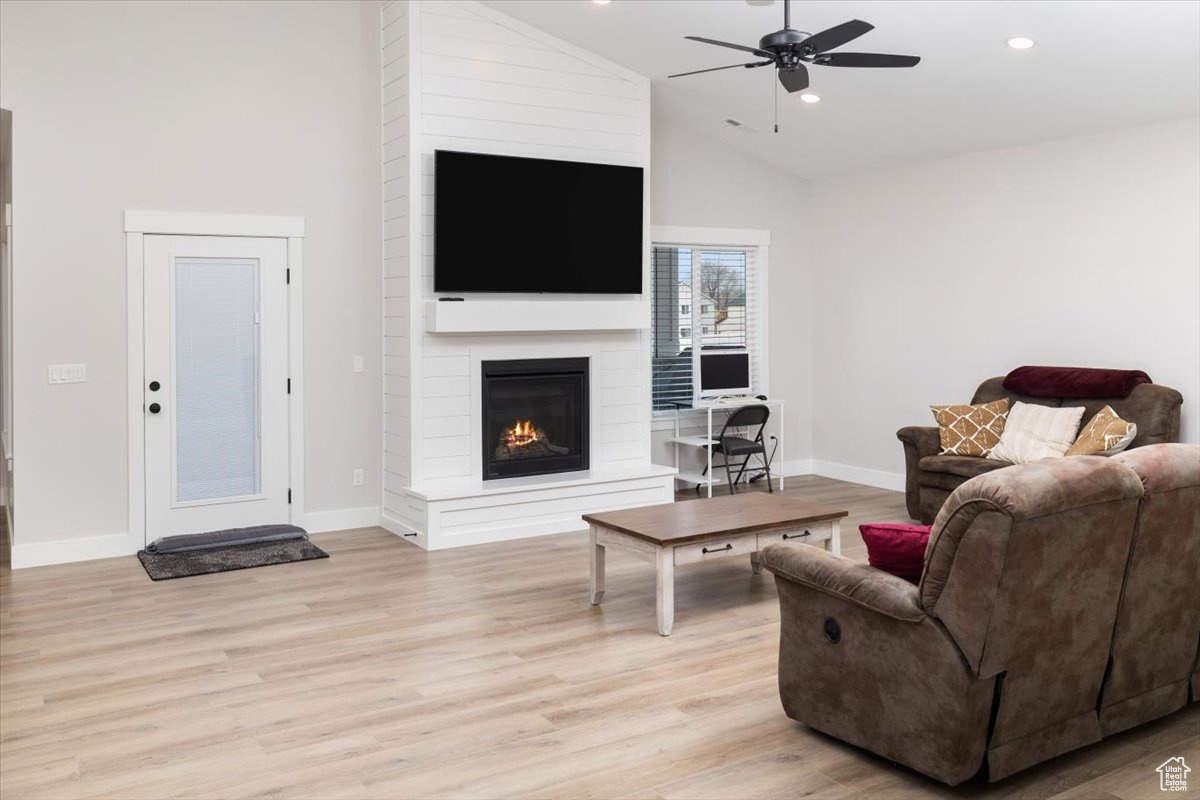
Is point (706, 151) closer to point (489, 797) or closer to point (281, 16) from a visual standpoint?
point (281, 16)

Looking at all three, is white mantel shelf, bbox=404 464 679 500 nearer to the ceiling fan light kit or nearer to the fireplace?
the fireplace

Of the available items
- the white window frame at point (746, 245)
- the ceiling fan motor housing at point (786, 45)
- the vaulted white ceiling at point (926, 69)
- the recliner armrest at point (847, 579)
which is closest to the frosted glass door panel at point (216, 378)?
the vaulted white ceiling at point (926, 69)

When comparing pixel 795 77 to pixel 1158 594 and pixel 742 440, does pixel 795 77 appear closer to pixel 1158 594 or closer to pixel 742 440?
pixel 1158 594

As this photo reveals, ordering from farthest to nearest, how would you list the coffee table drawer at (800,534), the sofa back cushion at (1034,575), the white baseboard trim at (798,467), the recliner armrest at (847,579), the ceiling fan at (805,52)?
the white baseboard trim at (798,467), the coffee table drawer at (800,534), the ceiling fan at (805,52), the recliner armrest at (847,579), the sofa back cushion at (1034,575)

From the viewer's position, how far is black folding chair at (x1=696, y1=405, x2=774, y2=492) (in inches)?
319

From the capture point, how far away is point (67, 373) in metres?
6.14

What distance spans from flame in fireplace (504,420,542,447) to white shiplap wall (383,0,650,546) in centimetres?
31

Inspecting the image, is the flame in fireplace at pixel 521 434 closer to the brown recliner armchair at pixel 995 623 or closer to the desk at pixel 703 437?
the desk at pixel 703 437

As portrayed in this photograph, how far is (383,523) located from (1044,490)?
5.13 meters

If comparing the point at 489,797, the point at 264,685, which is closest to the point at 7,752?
the point at 264,685

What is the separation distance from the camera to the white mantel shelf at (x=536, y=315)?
661cm

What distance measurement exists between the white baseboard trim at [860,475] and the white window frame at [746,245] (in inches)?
35.3

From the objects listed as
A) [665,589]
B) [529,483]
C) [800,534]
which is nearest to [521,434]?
[529,483]

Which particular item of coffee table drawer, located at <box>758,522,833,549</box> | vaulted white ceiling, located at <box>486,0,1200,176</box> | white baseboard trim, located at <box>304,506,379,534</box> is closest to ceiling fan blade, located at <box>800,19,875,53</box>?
vaulted white ceiling, located at <box>486,0,1200,176</box>
